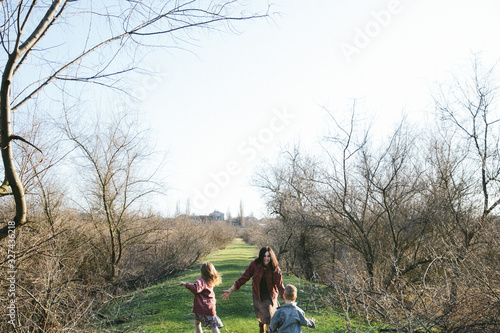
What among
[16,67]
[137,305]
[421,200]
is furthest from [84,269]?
[421,200]

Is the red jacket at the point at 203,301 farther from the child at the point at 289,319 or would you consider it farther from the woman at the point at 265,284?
the child at the point at 289,319

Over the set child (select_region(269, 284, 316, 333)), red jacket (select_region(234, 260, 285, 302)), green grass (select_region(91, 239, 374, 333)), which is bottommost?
green grass (select_region(91, 239, 374, 333))

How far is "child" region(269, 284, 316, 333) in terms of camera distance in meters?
A: 4.46

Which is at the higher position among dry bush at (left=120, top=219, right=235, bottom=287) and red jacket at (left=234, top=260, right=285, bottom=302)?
red jacket at (left=234, top=260, right=285, bottom=302)

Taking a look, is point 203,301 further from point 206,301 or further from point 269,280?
point 269,280

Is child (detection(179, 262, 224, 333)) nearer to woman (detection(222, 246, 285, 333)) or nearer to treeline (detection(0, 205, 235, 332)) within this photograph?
woman (detection(222, 246, 285, 333))

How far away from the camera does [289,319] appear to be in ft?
14.7

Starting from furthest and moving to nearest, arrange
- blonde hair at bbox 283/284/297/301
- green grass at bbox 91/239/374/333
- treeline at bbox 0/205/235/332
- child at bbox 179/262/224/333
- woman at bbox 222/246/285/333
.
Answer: green grass at bbox 91/239/374/333 → woman at bbox 222/246/285/333 → treeline at bbox 0/205/235/332 → child at bbox 179/262/224/333 → blonde hair at bbox 283/284/297/301

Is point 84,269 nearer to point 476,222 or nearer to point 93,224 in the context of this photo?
point 93,224

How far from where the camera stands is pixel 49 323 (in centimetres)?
561

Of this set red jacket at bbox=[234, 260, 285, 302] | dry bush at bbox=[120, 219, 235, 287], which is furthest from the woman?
dry bush at bbox=[120, 219, 235, 287]

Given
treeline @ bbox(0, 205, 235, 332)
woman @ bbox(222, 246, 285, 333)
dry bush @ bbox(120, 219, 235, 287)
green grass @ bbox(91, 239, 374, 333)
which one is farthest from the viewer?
dry bush @ bbox(120, 219, 235, 287)

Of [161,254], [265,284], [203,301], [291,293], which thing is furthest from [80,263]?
[161,254]

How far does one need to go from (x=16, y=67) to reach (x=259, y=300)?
4.95 meters
